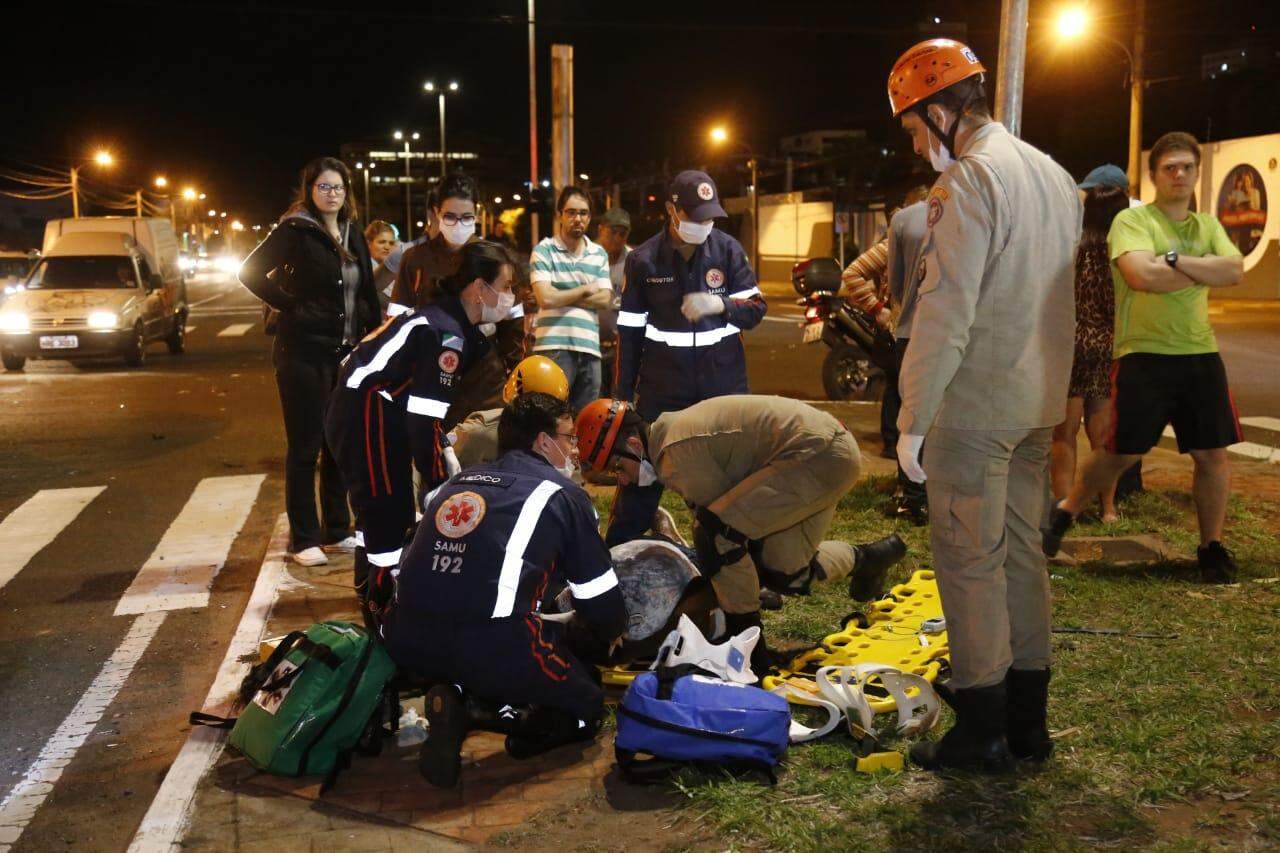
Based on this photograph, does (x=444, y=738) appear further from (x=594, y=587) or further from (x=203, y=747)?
(x=203, y=747)

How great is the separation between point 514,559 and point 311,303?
3194 millimetres

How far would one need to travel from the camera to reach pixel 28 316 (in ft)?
56.3

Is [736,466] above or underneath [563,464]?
underneath

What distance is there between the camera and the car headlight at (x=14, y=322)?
672 inches

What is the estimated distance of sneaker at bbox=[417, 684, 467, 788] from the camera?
4078 millimetres

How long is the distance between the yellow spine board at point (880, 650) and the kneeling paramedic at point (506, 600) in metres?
0.74

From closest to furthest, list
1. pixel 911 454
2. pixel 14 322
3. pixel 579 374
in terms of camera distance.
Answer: pixel 911 454, pixel 579 374, pixel 14 322

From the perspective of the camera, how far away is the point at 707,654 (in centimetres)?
443

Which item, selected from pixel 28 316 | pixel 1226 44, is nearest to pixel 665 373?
pixel 28 316

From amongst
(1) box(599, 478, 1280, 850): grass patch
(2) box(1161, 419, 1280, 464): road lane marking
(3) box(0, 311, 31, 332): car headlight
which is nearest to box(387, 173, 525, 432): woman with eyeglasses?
(1) box(599, 478, 1280, 850): grass patch

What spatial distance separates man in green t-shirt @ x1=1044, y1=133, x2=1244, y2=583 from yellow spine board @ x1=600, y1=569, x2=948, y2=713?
4.83 feet

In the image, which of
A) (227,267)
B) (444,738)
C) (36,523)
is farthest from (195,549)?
(227,267)

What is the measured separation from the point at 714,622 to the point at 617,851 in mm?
1655

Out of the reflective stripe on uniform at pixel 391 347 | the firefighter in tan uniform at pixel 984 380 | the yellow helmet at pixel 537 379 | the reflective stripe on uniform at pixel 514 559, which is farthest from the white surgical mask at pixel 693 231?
the reflective stripe on uniform at pixel 514 559
